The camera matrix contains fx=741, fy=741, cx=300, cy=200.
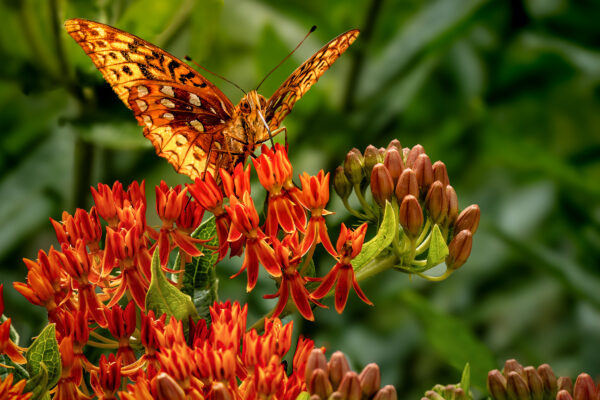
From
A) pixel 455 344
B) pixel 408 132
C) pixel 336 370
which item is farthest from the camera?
pixel 408 132

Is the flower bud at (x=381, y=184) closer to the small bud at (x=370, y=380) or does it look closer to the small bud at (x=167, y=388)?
the small bud at (x=370, y=380)

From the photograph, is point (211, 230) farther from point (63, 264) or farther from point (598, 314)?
point (598, 314)

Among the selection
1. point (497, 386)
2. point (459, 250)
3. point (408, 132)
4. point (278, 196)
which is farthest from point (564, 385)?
point (408, 132)

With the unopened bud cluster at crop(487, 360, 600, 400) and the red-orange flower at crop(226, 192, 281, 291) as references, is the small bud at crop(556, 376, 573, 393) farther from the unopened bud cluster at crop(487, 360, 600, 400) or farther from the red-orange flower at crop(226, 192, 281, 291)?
the red-orange flower at crop(226, 192, 281, 291)

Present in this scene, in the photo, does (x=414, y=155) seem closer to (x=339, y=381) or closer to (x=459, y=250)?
(x=459, y=250)

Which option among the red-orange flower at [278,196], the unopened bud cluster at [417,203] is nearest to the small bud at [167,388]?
the red-orange flower at [278,196]

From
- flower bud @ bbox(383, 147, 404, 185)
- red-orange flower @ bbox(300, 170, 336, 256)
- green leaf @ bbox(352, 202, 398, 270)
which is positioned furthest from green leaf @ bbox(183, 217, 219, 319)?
flower bud @ bbox(383, 147, 404, 185)
